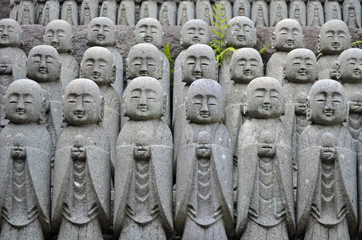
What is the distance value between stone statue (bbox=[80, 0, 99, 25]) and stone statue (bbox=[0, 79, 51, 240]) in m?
4.57

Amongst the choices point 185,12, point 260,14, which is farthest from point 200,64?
point 260,14

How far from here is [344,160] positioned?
1103 centimetres

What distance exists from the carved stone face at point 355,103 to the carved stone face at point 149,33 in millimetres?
3004

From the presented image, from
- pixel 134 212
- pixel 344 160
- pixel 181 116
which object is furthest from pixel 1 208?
pixel 344 160

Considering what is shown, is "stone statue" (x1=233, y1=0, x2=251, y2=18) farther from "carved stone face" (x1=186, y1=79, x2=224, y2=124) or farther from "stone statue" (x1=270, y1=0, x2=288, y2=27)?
"carved stone face" (x1=186, y1=79, x2=224, y2=124)

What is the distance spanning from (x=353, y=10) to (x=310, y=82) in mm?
3178

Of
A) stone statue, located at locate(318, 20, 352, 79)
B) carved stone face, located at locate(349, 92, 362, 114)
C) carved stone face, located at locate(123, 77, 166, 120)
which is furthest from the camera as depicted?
stone statue, located at locate(318, 20, 352, 79)

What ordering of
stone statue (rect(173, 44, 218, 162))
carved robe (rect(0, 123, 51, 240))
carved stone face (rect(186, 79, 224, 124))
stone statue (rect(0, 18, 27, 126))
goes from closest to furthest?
carved robe (rect(0, 123, 51, 240)), carved stone face (rect(186, 79, 224, 124)), stone statue (rect(173, 44, 218, 162)), stone statue (rect(0, 18, 27, 126))

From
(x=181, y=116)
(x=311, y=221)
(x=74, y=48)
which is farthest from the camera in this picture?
(x=74, y=48)

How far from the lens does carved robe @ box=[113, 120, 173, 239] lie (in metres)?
10.9

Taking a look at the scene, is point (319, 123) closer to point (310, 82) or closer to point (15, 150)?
point (310, 82)

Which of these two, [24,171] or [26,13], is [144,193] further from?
[26,13]

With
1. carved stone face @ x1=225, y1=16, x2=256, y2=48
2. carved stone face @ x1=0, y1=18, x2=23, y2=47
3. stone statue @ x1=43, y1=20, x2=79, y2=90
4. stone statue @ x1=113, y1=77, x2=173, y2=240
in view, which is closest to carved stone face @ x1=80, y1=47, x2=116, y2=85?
stone statue @ x1=43, y1=20, x2=79, y2=90

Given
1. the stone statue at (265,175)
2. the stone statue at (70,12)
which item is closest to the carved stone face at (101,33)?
the stone statue at (70,12)
